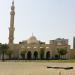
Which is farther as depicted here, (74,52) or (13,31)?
(74,52)

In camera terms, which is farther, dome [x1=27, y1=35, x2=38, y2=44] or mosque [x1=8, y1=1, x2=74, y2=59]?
dome [x1=27, y1=35, x2=38, y2=44]

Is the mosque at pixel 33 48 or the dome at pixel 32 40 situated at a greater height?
the dome at pixel 32 40

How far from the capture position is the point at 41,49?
281ft

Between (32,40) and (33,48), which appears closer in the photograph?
(33,48)

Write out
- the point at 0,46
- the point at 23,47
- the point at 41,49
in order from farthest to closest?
the point at 23,47 → the point at 41,49 → the point at 0,46

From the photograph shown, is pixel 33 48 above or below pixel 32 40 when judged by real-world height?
below

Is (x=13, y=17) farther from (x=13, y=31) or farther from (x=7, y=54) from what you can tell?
(x=7, y=54)

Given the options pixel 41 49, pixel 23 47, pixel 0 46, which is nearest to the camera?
pixel 0 46

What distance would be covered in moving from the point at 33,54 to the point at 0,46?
11376 mm

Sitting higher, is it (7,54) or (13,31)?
(13,31)

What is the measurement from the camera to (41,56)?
83.6 metres

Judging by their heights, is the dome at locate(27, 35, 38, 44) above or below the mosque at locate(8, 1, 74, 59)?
above

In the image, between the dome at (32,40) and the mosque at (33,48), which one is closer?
the mosque at (33,48)

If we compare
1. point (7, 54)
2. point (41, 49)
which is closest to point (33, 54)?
point (41, 49)
